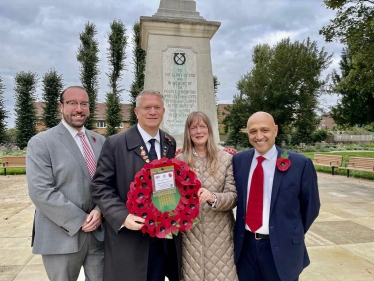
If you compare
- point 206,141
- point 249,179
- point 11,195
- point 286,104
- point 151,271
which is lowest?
point 11,195

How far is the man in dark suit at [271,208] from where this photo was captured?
6.73ft

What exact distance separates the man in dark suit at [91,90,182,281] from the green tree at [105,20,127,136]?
25514mm

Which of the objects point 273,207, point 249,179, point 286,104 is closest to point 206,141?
point 249,179

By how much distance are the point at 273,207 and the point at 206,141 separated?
27.7 inches

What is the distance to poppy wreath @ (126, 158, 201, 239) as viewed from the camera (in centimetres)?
178

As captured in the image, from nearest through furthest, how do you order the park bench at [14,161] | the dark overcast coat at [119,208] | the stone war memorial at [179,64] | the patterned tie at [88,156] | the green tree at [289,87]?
the dark overcast coat at [119,208], the patterned tie at [88,156], the stone war memorial at [179,64], the park bench at [14,161], the green tree at [289,87]

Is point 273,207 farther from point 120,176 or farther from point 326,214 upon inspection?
point 326,214

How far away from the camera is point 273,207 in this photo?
2082mm

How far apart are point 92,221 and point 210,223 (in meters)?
0.86

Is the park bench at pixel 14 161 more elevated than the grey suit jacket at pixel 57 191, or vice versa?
the grey suit jacket at pixel 57 191

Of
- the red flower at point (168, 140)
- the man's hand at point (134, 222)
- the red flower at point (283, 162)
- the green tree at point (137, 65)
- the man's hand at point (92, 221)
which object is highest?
the green tree at point (137, 65)

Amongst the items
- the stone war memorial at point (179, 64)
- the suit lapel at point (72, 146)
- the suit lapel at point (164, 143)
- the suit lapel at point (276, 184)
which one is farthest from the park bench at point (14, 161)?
the suit lapel at point (276, 184)

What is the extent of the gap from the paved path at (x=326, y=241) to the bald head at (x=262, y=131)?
1928mm

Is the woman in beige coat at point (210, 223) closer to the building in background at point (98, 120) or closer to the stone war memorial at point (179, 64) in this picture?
the stone war memorial at point (179, 64)
